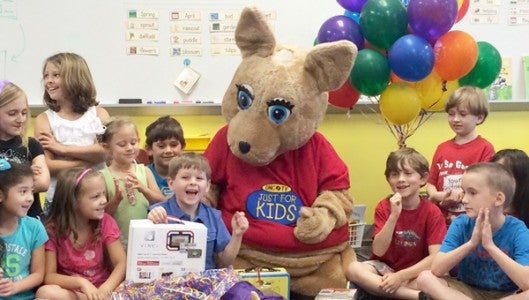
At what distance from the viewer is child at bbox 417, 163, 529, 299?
2.32 m

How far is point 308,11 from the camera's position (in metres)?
3.95

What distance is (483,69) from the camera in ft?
10.6

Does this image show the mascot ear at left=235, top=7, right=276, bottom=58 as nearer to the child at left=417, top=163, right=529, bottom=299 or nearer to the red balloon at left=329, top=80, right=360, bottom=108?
the red balloon at left=329, top=80, right=360, bottom=108

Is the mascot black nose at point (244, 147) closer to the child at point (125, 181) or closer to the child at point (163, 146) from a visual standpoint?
the child at point (125, 181)

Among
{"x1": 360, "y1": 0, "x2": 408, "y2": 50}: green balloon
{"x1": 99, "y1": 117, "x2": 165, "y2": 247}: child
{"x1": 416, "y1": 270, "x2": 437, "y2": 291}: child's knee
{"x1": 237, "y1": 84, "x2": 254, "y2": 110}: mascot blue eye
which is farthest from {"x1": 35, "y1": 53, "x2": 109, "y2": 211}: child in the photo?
{"x1": 416, "y1": 270, "x2": 437, "y2": 291}: child's knee

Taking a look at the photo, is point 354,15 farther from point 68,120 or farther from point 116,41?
point 68,120

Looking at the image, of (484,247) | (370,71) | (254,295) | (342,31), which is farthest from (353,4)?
(254,295)

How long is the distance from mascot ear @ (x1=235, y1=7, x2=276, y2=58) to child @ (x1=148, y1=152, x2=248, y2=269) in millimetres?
564

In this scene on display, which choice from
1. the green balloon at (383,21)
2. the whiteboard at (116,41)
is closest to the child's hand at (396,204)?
the green balloon at (383,21)

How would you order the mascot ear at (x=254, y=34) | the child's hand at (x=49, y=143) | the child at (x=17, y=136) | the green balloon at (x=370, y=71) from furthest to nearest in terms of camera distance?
1. the green balloon at (x=370, y=71)
2. the child's hand at (x=49, y=143)
3. the mascot ear at (x=254, y=34)
4. the child at (x=17, y=136)

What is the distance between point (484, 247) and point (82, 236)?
1583 millimetres

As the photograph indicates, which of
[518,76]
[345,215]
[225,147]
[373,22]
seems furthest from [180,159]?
[518,76]

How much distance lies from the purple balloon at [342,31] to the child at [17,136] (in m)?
1.49

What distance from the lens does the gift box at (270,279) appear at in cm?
248
